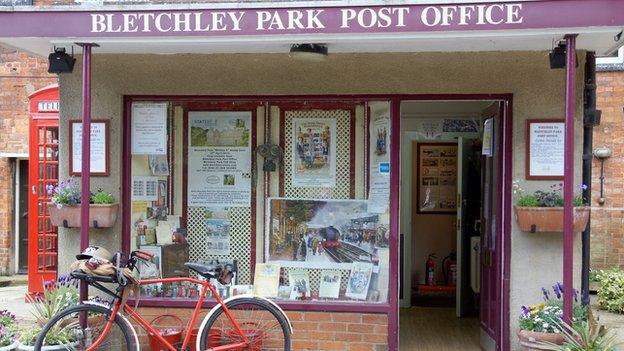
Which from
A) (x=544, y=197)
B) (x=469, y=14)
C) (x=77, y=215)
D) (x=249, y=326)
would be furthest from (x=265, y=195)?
(x=469, y=14)

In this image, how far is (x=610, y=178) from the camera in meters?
9.44

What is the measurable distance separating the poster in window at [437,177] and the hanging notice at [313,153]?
9.03ft

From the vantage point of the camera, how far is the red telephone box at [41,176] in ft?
28.4

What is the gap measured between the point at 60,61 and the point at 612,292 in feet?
22.7

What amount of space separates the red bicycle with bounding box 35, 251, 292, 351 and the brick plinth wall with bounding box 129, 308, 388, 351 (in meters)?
0.34

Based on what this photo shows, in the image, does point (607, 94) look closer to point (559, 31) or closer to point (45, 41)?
point (559, 31)

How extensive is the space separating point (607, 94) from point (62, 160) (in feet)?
24.4

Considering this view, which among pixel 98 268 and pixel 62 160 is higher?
pixel 62 160

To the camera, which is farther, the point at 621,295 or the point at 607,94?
the point at 607,94

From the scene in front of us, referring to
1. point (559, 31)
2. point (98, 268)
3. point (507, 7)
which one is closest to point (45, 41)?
point (98, 268)

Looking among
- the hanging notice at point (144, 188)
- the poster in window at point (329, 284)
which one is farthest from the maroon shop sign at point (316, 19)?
the poster in window at point (329, 284)

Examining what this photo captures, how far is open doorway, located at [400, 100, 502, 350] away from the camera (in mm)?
6496

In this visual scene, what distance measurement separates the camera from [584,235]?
19.3ft

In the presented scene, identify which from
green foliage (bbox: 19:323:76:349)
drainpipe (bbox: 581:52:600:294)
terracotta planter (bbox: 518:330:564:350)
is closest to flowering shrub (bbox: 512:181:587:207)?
drainpipe (bbox: 581:52:600:294)
